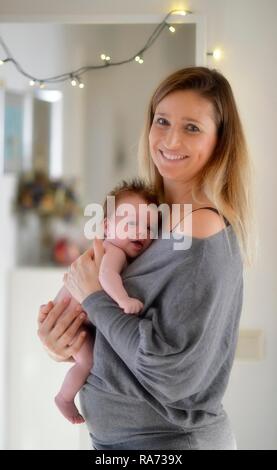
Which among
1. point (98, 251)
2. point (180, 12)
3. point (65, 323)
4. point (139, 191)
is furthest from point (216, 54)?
point (65, 323)

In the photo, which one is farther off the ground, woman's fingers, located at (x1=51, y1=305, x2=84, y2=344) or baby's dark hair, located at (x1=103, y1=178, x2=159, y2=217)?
baby's dark hair, located at (x1=103, y1=178, x2=159, y2=217)

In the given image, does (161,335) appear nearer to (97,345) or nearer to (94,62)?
(97,345)

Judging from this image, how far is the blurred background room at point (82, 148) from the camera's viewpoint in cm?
203

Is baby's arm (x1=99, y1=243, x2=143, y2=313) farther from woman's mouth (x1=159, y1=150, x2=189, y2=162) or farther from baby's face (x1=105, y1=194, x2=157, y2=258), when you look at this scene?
woman's mouth (x1=159, y1=150, x2=189, y2=162)

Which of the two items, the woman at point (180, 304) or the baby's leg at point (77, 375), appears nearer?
the woman at point (180, 304)

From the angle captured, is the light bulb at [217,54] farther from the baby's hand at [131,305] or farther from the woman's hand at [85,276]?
the baby's hand at [131,305]

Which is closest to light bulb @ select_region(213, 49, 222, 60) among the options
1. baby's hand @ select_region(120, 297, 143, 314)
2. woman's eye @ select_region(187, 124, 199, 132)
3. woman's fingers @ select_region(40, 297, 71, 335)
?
woman's eye @ select_region(187, 124, 199, 132)

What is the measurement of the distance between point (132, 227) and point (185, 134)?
21cm

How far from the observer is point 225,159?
1135 mm

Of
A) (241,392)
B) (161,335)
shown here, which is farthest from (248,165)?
(241,392)

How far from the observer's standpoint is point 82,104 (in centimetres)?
331

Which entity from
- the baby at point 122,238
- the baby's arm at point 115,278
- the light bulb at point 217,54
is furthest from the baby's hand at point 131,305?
the light bulb at point 217,54

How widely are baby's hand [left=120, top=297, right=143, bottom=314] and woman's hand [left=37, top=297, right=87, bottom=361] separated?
7.7 inches

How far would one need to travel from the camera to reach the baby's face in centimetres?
121
